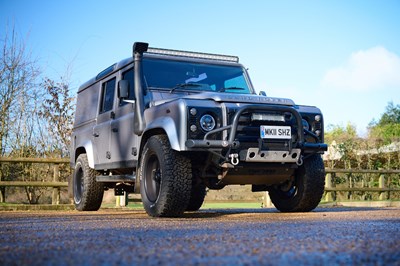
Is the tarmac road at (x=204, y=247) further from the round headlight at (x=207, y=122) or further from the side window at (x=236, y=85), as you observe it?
the side window at (x=236, y=85)

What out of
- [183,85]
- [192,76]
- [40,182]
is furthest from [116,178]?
[40,182]

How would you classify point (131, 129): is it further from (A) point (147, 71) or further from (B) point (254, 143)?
(B) point (254, 143)

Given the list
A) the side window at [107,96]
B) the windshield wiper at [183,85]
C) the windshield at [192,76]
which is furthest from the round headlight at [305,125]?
the side window at [107,96]

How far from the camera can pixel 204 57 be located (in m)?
8.93

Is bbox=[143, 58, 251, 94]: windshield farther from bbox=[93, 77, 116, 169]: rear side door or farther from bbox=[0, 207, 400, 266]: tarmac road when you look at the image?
bbox=[0, 207, 400, 266]: tarmac road

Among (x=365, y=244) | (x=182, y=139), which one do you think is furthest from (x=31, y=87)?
(x=365, y=244)

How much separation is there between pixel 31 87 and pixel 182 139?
7598mm

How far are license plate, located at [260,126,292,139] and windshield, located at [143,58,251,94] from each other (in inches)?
62.3

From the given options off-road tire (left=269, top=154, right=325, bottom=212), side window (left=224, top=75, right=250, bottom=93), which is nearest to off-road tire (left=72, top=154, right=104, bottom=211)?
side window (left=224, top=75, right=250, bottom=93)

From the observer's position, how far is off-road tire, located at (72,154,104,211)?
984 cm

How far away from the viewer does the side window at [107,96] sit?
928 centimetres

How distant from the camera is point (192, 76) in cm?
856

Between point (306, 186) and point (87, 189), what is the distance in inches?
152

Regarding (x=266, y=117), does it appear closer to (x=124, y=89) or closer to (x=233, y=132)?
(x=233, y=132)
